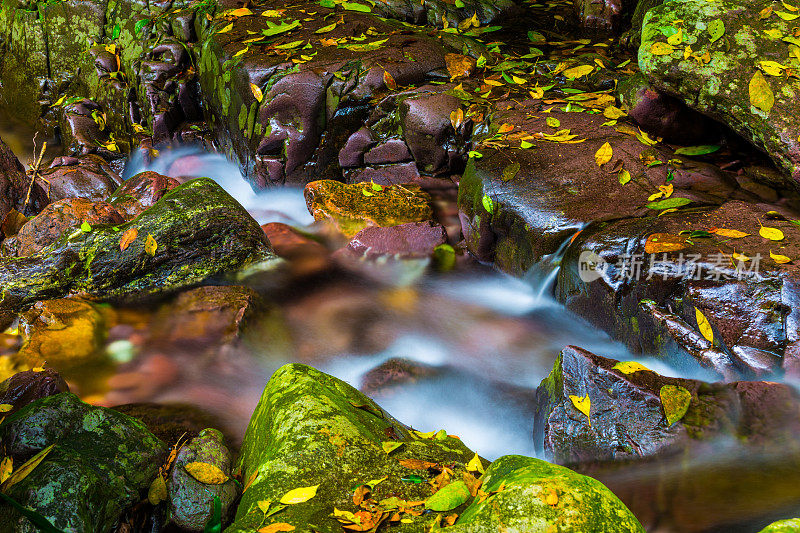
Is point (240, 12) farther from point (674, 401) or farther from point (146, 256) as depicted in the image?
point (674, 401)

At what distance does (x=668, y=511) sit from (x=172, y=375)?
3576 millimetres

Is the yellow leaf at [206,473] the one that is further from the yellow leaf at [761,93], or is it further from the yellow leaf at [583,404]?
the yellow leaf at [761,93]

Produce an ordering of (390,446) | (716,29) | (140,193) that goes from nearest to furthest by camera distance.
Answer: (390,446), (716,29), (140,193)

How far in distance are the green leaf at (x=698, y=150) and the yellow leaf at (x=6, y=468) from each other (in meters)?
5.58

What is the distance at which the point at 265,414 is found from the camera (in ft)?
10.2

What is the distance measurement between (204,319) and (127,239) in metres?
1.06

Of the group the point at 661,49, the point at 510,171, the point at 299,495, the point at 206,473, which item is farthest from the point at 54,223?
the point at 661,49

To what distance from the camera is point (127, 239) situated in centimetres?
521

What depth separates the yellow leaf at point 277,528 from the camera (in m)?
2.23

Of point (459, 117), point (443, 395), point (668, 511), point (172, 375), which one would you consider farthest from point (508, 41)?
point (668, 511)

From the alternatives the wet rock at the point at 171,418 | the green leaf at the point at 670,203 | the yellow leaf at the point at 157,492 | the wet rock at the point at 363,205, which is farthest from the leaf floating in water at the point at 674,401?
the wet rock at the point at 363,205

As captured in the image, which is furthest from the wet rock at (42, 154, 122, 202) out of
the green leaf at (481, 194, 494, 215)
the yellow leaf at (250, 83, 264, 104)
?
the green leaf at (481, 194, 494, 215)

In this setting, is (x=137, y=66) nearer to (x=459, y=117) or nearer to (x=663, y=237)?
(x=459, y=117)

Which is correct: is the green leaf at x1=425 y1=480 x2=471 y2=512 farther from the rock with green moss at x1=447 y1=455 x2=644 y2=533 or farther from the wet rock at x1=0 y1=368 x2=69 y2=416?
the wet rock at x1=0 y1=368 x2=69 y2=416
